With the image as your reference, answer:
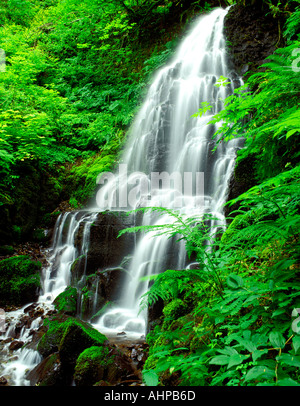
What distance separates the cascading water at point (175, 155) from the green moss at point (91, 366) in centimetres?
172

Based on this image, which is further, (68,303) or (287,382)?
(68,303)

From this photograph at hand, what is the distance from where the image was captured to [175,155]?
9.31 meters

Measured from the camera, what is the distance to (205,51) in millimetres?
10883

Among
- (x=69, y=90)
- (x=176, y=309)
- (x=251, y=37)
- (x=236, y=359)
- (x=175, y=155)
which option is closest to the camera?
(x=236, y=359)

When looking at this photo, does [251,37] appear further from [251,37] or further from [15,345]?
[15,345]

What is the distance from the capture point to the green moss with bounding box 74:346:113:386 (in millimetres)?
3408

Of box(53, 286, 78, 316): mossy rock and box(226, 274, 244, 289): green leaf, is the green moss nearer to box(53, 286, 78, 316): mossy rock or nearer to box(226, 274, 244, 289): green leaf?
box(53, 286, 78, 316): mossy rock

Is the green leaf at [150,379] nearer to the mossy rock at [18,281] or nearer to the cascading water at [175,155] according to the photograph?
the cascading water at [175,155]

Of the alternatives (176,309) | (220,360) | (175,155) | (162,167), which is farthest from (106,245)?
(220,360)

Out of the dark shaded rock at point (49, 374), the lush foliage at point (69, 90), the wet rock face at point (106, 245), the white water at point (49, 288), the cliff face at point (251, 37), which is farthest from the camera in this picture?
the cliff face at point (251, 37)

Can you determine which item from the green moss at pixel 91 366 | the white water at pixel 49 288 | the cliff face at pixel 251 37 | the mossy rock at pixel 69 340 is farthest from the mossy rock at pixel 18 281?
the cliff face at pixel 251 37

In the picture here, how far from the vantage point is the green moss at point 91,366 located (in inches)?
134

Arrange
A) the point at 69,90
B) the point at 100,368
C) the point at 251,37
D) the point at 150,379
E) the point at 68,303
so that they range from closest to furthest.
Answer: the point at 150,379 < the point at 100,368 < the point at 68,303 < the point at 251,37 < the point at 69,90

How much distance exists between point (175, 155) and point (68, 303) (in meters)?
6.08
